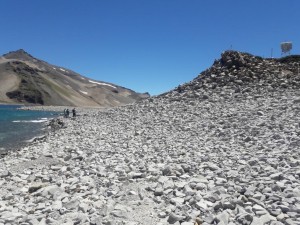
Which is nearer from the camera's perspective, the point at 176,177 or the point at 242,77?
the point at 176,177

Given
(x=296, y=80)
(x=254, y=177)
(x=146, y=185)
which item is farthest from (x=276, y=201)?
(x=296, y=80)

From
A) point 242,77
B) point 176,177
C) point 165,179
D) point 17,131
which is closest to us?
point 165,179

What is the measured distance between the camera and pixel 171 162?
14.2 meters

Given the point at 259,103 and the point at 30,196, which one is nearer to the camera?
the point at 30,196

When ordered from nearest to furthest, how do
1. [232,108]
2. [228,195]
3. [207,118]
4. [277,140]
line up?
[228,195], [277,140], [207,118], [232,108]

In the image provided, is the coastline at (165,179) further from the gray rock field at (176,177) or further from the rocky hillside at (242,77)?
the rocky hillside at (242,77)

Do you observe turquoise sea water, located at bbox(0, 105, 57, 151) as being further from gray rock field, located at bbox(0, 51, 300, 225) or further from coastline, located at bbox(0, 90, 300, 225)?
coastline, located at bbox(0, 90, 300, 225)

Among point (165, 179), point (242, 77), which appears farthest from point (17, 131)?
point (165, 179)

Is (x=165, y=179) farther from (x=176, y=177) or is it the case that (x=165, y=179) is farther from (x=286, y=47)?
Answer: (x=286, y=47)

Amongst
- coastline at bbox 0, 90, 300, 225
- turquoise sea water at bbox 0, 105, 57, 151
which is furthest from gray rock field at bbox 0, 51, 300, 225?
turquoise sea water at bbox 0, 105, 57, 151

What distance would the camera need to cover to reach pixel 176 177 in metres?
11.7

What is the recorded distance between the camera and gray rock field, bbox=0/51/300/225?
340 inches

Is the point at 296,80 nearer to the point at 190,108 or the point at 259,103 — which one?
the point at 259,103

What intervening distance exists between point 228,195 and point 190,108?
2292 centimetres
